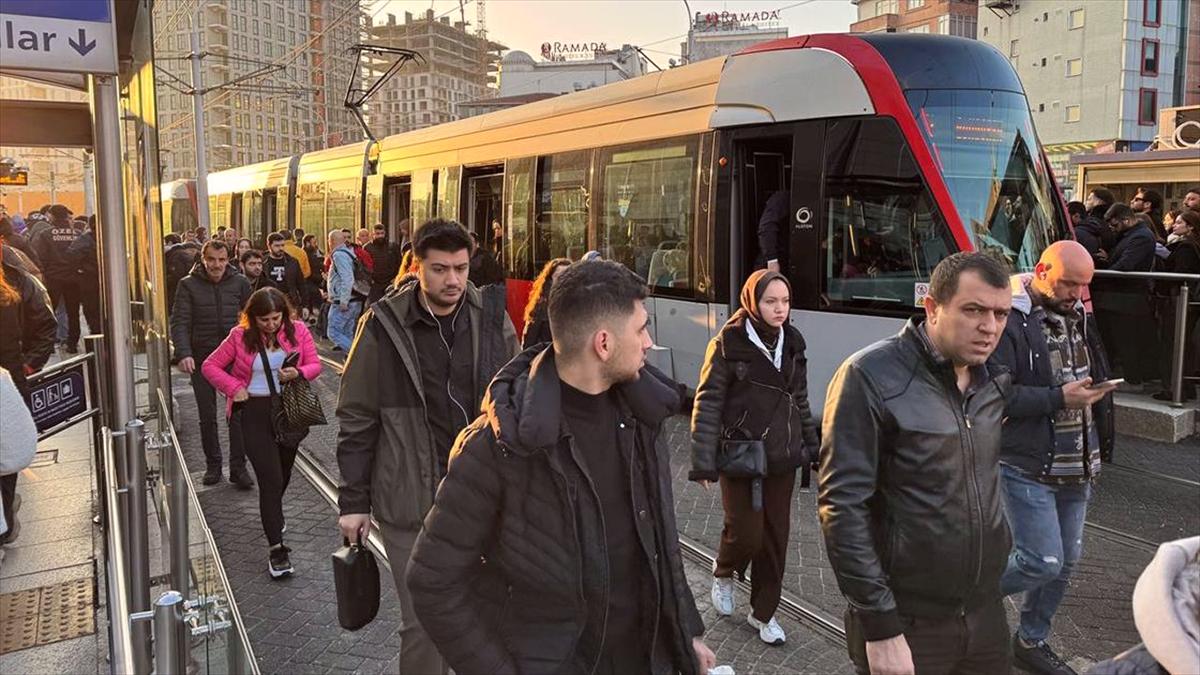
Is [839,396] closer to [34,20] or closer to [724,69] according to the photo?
[34,20]

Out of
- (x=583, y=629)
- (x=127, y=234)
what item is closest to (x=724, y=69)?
(x=127, y=234)

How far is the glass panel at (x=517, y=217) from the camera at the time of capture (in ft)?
37.7

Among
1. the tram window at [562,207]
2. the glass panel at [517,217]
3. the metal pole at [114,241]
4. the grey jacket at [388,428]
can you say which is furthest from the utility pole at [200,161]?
the grey jacket at [388,428]

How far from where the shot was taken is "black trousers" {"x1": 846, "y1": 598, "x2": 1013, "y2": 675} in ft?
9.31

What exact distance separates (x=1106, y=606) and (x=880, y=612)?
296 cm

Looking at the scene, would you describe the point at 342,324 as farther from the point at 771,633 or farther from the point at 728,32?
the point at 728,32

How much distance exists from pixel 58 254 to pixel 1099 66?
53.2 metres

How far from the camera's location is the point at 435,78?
158 meters

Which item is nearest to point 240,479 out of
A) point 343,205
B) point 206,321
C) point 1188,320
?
point 206,321

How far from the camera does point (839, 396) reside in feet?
9.36

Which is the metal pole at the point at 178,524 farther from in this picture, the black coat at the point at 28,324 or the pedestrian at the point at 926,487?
the black coat at the point at 28,324

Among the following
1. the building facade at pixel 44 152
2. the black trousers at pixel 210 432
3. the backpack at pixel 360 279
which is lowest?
the black trousers at pixel 210 432

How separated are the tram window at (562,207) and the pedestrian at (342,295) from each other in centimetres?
290

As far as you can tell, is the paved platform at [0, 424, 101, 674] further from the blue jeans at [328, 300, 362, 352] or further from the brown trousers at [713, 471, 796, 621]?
the blue jeans at [328, 300, 362, 352]
